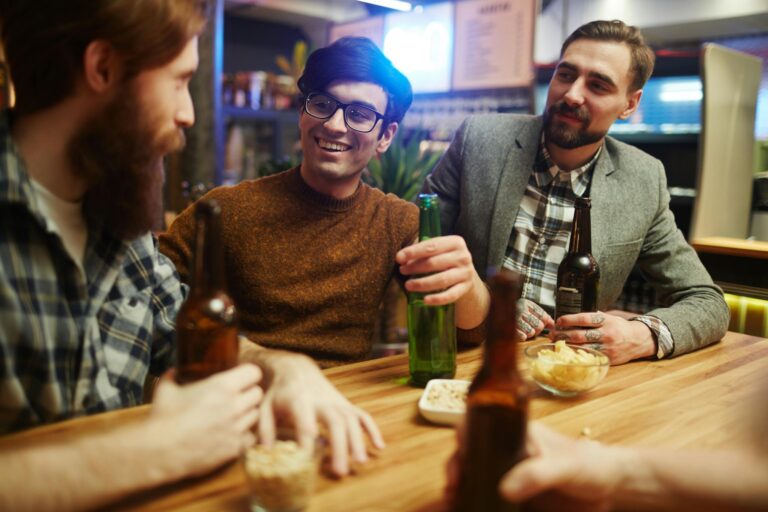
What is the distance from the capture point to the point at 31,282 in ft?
3.39

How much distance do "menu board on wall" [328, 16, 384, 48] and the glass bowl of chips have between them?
359 cm

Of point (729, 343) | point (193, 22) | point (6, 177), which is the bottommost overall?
point (729, 343)

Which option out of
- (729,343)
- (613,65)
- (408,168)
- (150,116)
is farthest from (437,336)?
(408,168)

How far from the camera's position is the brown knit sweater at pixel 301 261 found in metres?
1.69

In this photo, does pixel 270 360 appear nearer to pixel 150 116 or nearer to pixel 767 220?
pixel 150 116

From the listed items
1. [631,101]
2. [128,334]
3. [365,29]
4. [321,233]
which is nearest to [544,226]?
[631,101]

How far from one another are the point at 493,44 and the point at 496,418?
3.57 m

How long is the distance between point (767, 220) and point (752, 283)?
107 cm

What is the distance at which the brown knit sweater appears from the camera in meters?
1.69

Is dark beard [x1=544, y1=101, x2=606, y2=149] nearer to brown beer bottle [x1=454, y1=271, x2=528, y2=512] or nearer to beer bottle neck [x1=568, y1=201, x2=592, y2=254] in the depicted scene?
beer bottle neck [x1=568, y1=201, x2=592, y2=254]

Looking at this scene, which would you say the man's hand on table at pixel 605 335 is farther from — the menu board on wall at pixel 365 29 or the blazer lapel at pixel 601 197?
the menu board on wall at pixel 365 29

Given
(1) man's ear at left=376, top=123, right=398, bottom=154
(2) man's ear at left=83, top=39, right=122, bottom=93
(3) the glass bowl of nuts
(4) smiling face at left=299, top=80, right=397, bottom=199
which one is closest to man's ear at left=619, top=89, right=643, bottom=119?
(1) man's ear at left=376, top=123, right=398, bottom=154

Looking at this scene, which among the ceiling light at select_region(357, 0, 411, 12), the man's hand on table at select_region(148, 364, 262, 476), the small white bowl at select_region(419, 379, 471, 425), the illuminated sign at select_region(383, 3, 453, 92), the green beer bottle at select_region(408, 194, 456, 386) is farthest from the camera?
the ceiling light at select_region(357, 0, 411, 12)

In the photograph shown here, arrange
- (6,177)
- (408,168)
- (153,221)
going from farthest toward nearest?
(408,168) → (153,221) → (6,177)
